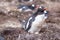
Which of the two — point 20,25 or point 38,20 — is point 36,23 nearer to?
point 38,20

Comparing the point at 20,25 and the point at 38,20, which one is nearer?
the point at 38,20

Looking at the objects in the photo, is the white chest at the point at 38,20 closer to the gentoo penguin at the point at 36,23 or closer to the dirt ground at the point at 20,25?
the gentoo penguin at the point at 36,23

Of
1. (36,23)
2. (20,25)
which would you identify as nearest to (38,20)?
(36,23)

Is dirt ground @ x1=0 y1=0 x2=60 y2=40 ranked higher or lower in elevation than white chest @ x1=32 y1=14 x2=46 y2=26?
lower

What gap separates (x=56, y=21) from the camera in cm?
1086

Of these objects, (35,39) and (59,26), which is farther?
(59,26)

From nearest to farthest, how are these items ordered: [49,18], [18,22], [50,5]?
[18,22] < [49,18] < [50,5]

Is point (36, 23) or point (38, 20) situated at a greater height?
point (38, 20)

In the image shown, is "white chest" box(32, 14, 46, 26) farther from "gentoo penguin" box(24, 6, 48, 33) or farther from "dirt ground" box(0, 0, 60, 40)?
"dirt ground" box(0, 0, 60, 40)

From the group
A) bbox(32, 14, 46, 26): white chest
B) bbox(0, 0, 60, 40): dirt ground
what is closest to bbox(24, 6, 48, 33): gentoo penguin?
bbox(32, 14, 46, 26): white chest

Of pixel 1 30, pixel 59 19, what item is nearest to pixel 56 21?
pixel 59 19

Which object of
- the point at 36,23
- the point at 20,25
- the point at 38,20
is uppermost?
the point at 38,20

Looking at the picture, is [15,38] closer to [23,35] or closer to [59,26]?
[23,35]

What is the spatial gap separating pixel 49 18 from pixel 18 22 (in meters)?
1.63
